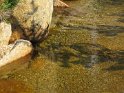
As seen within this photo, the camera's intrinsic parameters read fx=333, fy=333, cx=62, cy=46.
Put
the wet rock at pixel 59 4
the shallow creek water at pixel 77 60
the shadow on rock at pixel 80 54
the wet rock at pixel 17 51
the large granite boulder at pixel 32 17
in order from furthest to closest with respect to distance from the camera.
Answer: the wet rock at pixel 59 4, the large granite boulder at pixel 32 17, the shadow on rock at pixel 80 54, the wet rock at pixel 17 51, the shallow creek water at pixel 77 60

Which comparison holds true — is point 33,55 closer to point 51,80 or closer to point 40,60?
point 40,60

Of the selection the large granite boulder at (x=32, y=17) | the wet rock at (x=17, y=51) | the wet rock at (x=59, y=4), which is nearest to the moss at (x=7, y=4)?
the wet rock at (x=17, y=51)

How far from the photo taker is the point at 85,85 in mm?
10969

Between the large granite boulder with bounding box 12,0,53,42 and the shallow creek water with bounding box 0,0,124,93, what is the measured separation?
0.58 meters

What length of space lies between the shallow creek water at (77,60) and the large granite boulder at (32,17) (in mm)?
579

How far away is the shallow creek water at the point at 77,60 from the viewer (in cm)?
1093

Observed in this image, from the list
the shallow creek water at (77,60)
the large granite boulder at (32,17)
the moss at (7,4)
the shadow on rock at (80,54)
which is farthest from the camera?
the large granite boulder at (32,17)

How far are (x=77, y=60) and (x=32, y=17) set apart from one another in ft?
9.40

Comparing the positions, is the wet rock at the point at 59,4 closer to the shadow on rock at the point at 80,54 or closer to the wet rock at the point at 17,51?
the shadow on rock at the point at 80,54

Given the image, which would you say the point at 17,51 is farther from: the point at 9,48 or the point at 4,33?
the point at 4,33

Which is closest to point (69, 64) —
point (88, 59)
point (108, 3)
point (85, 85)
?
point (88, 59)

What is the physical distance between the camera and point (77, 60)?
1270 cm

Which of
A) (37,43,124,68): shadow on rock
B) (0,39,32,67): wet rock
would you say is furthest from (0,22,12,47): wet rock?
(37,43,124,68): shadow on rock

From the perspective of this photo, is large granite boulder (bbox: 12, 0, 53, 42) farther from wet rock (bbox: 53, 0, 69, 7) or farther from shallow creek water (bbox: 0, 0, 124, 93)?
wet rock (bbox: 53, 0, 69, 7)
